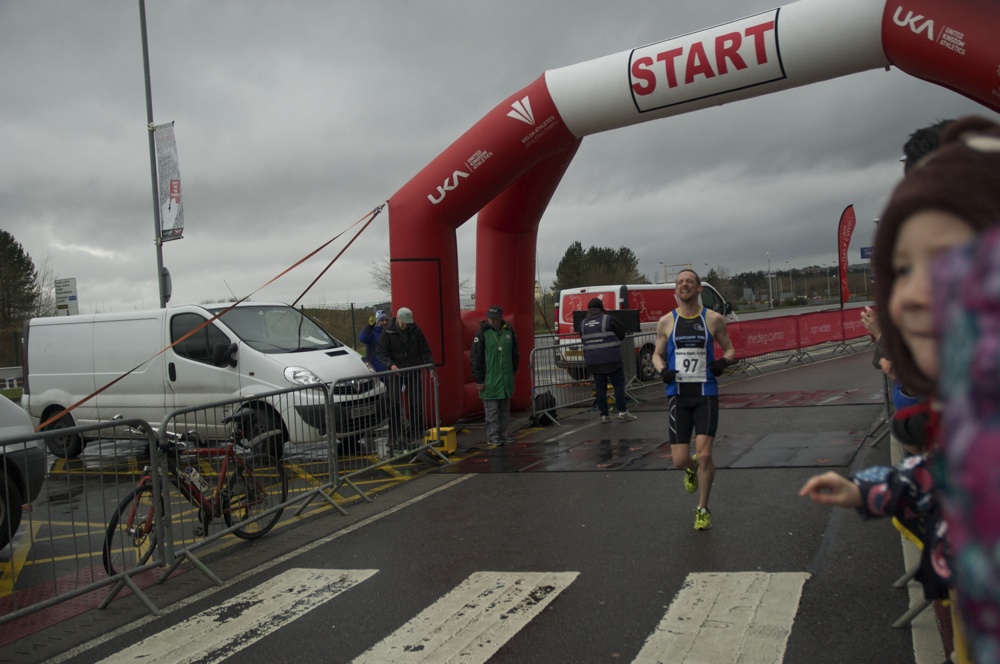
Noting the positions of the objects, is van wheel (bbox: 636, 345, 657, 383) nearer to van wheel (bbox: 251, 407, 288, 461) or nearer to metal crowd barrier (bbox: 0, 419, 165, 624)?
van wheel (bbox: 251, 407, 288, 461)

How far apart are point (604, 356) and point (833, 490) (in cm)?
1007

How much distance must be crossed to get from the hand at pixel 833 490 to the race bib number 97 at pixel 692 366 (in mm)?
4131

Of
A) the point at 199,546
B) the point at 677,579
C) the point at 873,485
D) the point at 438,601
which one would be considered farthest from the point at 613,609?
the point at 199,546

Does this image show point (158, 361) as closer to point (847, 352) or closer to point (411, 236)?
point (411, 236)

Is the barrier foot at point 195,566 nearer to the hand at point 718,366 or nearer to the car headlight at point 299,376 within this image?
the hand at point 718,366

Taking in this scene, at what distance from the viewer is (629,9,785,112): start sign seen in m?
9.28

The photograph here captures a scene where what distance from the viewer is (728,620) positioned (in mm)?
4250

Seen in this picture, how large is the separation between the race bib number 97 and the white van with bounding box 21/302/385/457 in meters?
4.86

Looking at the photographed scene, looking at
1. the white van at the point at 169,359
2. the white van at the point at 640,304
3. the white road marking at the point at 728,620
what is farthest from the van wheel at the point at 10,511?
the white van at the point at 640,304

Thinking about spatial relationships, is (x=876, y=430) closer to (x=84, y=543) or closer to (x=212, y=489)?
(x=212, y=489)

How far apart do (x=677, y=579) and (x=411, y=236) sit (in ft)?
24.9

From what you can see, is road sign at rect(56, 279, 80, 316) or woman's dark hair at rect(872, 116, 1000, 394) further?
road sign at rect(56, 279, 80, 316)

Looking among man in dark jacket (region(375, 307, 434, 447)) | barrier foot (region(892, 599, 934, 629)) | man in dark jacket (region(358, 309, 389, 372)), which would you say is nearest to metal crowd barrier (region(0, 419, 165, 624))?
man in dark jacket (region(375, 307, 434, 447))

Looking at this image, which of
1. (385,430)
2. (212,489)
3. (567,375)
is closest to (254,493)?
(212,489)
